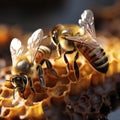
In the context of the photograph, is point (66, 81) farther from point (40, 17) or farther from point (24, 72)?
point (40, 17)

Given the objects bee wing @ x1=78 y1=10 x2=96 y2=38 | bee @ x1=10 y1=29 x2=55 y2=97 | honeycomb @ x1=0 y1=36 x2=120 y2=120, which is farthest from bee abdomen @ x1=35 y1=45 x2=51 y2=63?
bee wing @ x1=78 y1=10 x2=96 y2=38

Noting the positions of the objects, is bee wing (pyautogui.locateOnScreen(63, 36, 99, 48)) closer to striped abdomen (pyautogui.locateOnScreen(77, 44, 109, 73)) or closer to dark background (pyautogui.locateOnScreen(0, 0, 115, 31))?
striped abdomen (pyautogui.locateOnScreen(77, 44, 109, 73))

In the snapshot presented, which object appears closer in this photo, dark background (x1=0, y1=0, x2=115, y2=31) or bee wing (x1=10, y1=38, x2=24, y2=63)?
bee wing (x1=10, y1=38, x2=24, y2=63)

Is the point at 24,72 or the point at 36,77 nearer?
the point at 24,72

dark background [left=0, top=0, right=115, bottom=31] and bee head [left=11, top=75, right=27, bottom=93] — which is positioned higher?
dark background [left=0, top=0, right=115, bottom=31]

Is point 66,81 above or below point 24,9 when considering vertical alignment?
below

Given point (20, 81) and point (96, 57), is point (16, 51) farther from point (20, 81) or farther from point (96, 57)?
point (96, 57)

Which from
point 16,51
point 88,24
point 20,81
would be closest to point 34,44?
point 16,51

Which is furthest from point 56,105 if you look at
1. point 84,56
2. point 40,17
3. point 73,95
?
point 40,17
